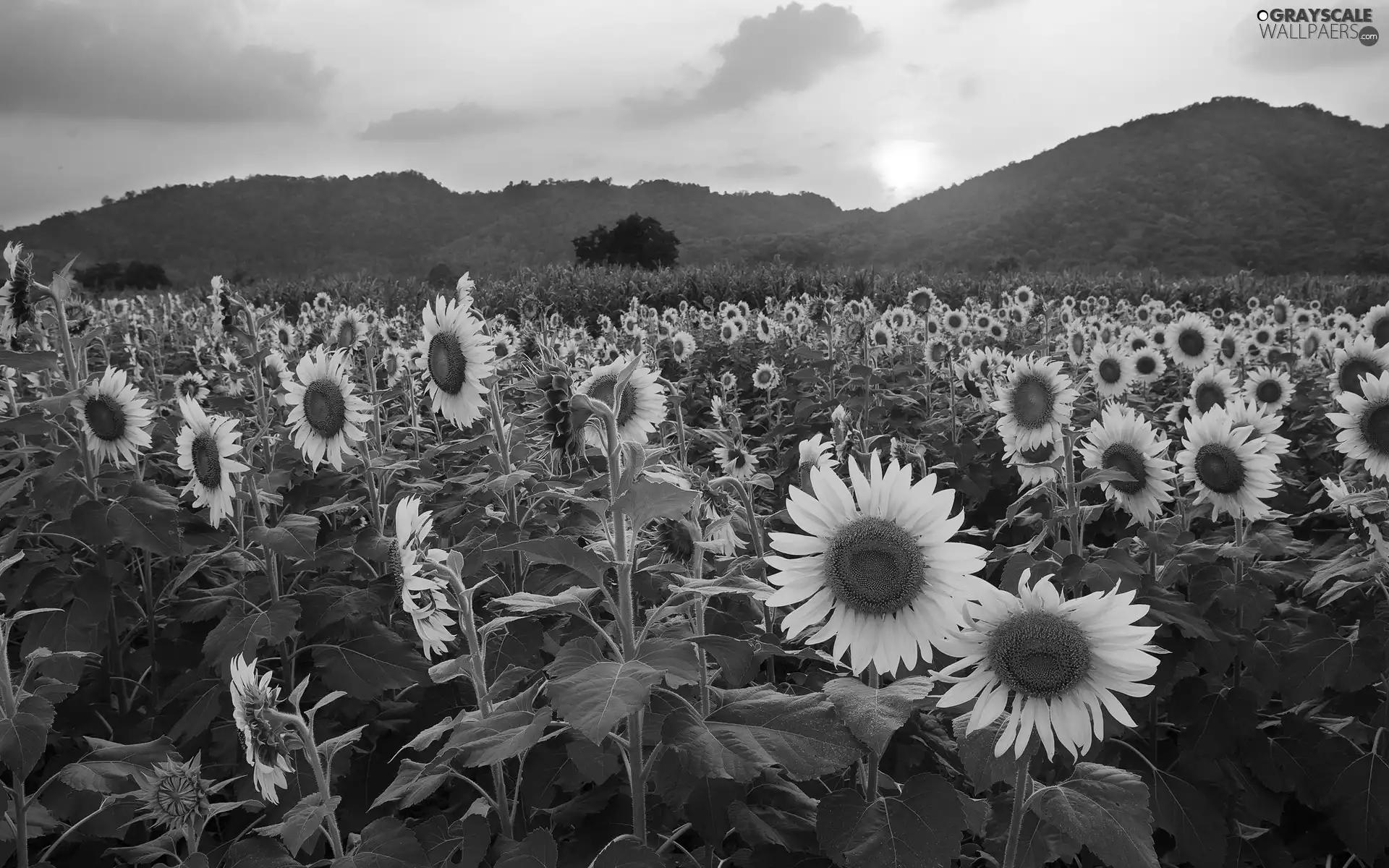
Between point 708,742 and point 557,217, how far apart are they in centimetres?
8729

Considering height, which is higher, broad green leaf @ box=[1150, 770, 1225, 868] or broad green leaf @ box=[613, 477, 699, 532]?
broad green leaf @ box=[613, 477, 699, 532]

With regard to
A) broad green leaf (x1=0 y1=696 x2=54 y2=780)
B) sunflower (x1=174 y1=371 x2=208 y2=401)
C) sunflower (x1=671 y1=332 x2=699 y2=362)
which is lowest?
broad green leaf (x1=0 y1=696 x2=54 y2=780)

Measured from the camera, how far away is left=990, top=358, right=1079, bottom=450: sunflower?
3949 mm

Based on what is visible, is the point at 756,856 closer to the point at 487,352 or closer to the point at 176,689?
the point at 487,352

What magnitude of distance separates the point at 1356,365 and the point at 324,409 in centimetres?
576

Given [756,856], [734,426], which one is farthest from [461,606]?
[734,426]

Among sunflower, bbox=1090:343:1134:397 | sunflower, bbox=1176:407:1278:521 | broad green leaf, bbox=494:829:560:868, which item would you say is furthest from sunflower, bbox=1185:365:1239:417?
broad green leaf, bbox=494:829:560:868

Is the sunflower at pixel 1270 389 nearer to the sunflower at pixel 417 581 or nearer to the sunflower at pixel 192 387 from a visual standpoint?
the sunflower at pixel 417 581

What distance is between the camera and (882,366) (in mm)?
10961

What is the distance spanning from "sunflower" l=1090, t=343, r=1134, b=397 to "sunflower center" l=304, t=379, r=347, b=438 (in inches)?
210

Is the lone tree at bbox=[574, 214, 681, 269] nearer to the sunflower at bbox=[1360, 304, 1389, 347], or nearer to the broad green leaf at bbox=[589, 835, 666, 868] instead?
the sunflower at bbox=[1360, 304, 1389, 347]

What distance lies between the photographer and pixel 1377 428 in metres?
3.51

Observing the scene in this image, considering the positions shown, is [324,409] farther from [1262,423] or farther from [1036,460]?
[1262,423]

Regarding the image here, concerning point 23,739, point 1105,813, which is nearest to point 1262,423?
point 1105,813
